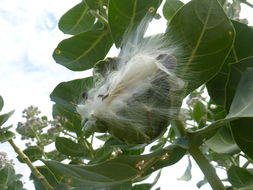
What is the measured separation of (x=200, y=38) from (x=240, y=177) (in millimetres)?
628

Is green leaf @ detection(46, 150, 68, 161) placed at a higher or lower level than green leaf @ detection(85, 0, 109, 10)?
lower

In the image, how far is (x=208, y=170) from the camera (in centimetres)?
120

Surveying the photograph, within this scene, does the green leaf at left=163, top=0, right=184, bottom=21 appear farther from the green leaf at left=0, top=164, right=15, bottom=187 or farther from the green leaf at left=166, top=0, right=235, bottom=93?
the green leaf at left=0, top=164, right=15, bottom=187

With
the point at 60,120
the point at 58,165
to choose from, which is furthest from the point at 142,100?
the point at 60,120

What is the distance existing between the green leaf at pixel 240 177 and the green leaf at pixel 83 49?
711 millimetres

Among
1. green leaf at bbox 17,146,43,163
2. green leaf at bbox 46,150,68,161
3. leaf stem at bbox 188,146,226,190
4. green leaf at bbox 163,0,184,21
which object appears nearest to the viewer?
leaf stem at bbox 188,146,226,190

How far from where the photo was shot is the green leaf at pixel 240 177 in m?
1.45

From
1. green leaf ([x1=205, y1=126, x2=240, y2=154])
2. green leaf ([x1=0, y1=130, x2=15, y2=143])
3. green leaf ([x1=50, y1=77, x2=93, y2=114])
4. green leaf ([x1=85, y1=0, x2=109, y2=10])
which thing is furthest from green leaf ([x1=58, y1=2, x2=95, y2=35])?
green leaf ([x1=205, y1=126, x2=240, y2=154])

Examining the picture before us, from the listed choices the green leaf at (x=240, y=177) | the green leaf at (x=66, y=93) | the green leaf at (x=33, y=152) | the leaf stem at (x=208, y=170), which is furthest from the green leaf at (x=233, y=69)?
the green leaf at (x=33, y=152)

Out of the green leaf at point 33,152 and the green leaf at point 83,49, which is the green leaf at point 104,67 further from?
the green leaf at point 33,152

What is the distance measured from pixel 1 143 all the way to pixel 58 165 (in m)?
0.85

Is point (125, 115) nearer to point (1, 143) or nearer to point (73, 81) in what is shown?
point (73, 81)

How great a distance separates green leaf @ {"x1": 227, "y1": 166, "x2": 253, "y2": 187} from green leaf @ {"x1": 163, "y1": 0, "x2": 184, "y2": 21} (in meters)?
0.76

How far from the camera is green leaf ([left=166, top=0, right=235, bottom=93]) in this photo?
42.8 inches
